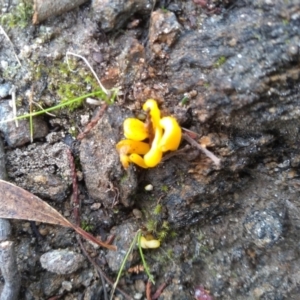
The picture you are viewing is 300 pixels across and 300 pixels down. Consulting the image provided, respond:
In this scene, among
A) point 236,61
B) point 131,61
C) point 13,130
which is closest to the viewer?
point 236,61

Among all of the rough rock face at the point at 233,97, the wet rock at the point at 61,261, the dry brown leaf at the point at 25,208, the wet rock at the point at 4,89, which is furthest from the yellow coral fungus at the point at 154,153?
the wet rock at the point at 4,89

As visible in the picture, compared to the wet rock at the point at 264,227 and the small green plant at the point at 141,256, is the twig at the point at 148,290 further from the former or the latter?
→ the wet rock at the point at 264,227

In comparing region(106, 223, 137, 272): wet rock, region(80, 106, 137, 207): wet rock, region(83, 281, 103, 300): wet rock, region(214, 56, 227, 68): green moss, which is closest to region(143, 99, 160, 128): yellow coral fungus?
region(80, 106, 137, 207): wet rock

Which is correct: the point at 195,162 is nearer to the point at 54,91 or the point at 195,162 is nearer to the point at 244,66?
the point at 244,66

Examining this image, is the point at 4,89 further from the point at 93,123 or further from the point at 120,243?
the point at 120,243

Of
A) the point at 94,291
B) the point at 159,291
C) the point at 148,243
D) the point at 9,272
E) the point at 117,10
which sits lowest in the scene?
the point at 159,291

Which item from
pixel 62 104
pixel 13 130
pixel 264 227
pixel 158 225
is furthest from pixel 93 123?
pixel 264 227
